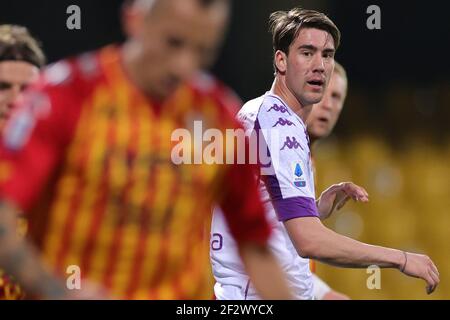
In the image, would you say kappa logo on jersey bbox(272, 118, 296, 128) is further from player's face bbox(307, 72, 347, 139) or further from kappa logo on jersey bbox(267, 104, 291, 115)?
player's face bbox(307, 72, 347, 139)

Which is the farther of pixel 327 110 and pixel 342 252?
pixel 327 110

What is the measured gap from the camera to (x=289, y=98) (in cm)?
333

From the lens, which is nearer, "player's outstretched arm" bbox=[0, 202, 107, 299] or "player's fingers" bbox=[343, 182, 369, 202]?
"player's outstretched arm" bbox=[0, 202, 107, 299]

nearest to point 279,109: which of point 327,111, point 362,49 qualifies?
point 327,111

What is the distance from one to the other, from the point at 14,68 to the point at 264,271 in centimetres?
170

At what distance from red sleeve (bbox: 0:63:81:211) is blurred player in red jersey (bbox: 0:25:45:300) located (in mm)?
1278

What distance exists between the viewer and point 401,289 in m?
6.77

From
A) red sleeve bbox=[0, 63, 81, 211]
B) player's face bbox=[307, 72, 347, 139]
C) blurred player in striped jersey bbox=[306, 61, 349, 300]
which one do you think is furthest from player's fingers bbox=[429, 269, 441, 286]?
red sleeve bbox=[0, 63, 81, 211]

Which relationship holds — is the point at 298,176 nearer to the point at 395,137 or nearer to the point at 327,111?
the point at 327,111

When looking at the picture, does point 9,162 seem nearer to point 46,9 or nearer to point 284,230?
point 284,230

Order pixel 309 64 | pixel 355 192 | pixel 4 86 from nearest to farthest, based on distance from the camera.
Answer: pixel 355 192 < pixel 309 64 < pixel 4 86

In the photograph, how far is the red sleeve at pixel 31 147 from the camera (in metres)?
2.06

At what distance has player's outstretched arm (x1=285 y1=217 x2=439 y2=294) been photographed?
115 inches

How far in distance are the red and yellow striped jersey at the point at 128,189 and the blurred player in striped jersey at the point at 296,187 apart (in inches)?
19.8
